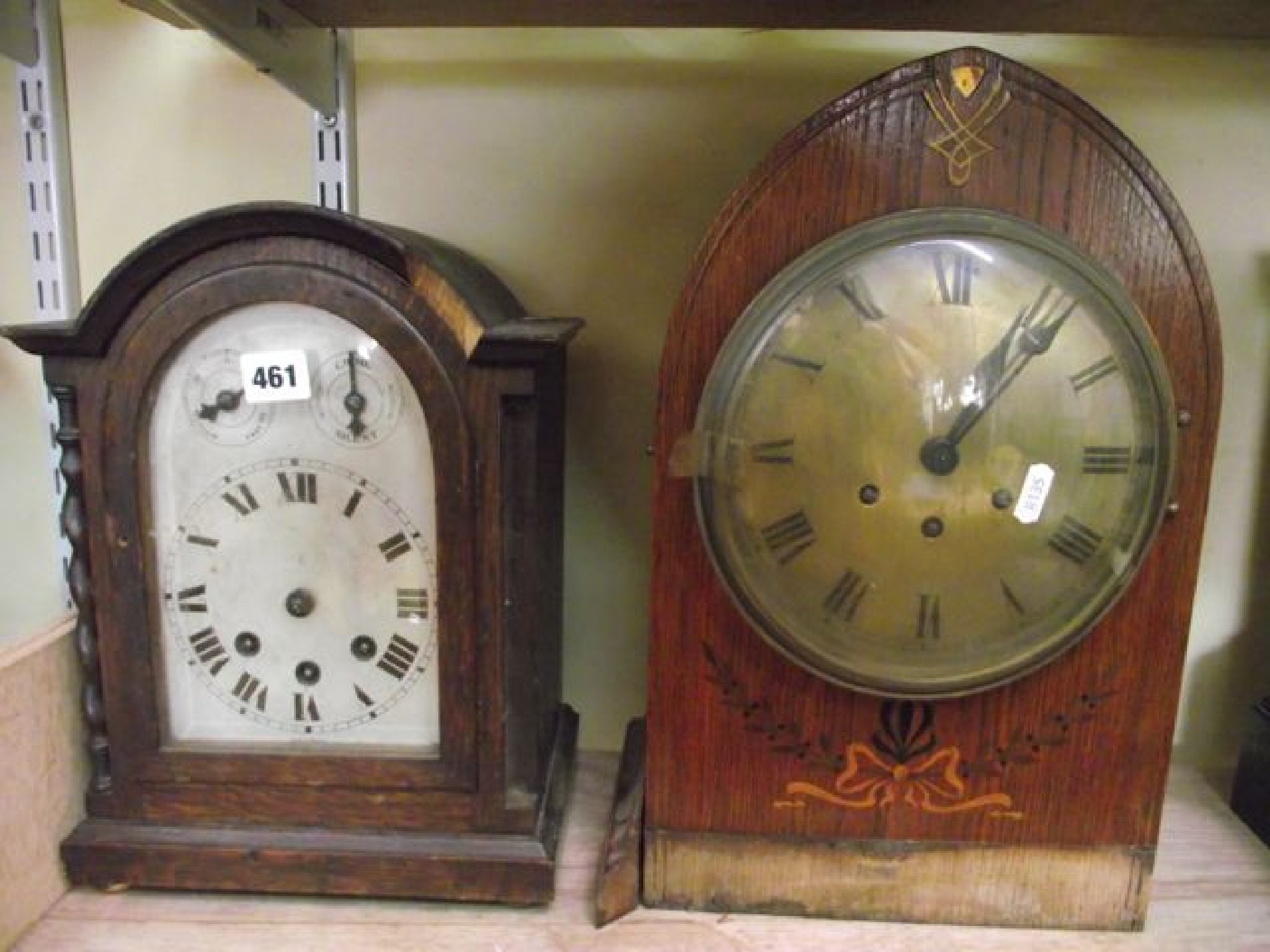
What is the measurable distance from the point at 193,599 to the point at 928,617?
64 cm

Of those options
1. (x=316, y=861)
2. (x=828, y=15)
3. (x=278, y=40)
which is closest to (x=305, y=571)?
(x=316, y=861)

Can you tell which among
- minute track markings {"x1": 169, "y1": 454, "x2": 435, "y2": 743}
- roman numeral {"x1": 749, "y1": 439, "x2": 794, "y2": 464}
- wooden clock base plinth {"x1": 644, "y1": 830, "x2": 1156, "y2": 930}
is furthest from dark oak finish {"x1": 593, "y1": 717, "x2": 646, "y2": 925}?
roman numeral {"x1": 749, "y1": 439, "x2": 794, "y2": 464}

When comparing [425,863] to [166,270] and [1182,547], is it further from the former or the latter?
[1182,547]

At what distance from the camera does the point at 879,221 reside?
27.4 inches

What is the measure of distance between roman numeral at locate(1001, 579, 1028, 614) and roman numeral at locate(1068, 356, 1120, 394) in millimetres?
164

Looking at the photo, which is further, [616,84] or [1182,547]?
[616,84]

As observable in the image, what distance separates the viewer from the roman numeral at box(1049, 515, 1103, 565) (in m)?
0.71

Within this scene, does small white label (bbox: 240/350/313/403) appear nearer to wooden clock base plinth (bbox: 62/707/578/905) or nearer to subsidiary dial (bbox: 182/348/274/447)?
subsidiary dial (bbox: 182/348/274/447)

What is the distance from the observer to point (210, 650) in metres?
0.81

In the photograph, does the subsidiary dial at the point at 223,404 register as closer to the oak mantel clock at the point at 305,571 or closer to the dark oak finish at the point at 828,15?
the oak mantel clock at the point at 305,571

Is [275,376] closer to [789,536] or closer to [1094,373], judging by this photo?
[789,536]

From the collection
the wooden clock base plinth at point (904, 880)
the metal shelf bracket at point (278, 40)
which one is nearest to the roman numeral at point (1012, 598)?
the wooden clock base plinth at point (904, 880)

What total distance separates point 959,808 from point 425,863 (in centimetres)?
47

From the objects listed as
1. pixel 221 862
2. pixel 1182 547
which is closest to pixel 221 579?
pixel 221 862
